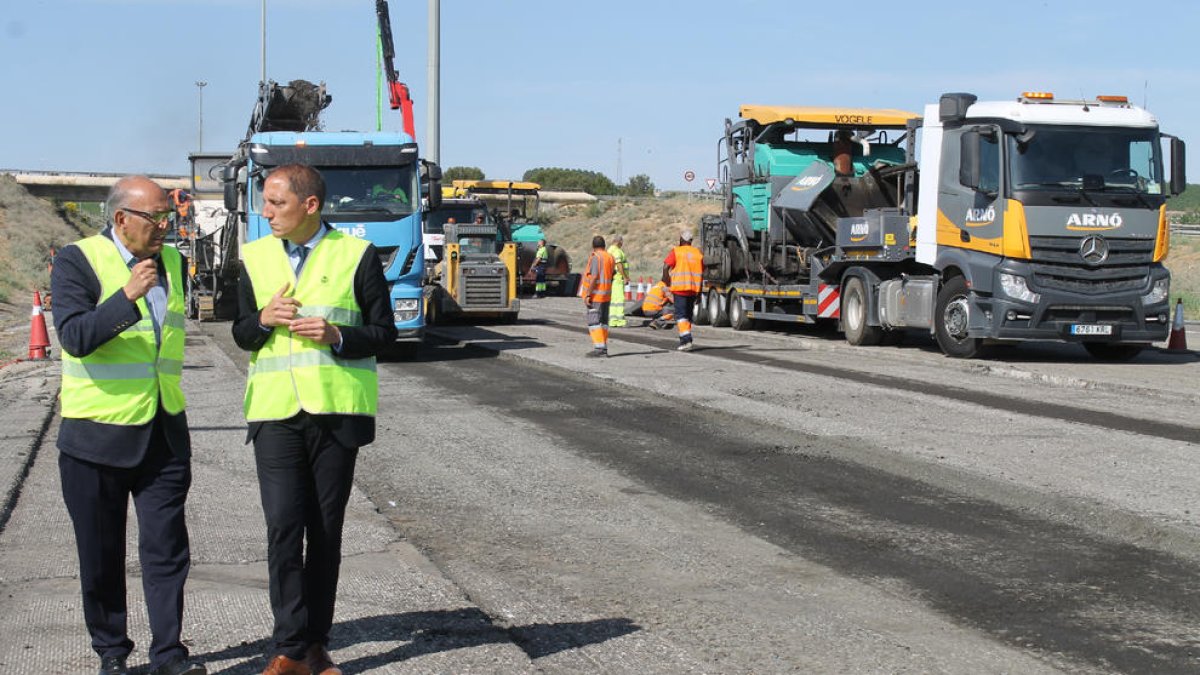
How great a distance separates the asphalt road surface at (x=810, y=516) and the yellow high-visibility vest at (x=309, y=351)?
123 cm

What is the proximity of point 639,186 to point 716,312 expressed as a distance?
9422 cm

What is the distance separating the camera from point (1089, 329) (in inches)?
672

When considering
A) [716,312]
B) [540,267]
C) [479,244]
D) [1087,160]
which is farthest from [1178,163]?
[540,267]

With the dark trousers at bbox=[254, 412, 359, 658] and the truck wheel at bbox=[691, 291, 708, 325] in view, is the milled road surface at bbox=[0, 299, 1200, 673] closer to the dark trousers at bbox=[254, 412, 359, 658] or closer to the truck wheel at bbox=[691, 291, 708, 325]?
the dark trousers at bbox=[254, 412, 359, 658]

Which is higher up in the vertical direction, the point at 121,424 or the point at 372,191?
the point at 372,191

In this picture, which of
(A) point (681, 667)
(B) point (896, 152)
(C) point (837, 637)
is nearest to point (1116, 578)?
(C) point (837, 637)

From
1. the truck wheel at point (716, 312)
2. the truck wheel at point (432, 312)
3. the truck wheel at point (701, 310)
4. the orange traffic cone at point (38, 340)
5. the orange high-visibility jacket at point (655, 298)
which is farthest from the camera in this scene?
the truck wheel at point (701, 310)

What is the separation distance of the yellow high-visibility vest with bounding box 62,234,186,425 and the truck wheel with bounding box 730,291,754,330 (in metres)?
20.7

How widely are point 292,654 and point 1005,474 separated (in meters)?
5.76

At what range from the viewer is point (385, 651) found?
16.2 feet

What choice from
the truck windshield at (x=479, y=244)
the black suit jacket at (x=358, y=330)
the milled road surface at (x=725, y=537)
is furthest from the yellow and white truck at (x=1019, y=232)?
the black suit jacket at (x=358, y=330)

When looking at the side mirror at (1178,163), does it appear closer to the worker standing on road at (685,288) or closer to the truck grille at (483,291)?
the worker standing on road at (685,288)

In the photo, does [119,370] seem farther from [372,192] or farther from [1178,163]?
[1178,163]

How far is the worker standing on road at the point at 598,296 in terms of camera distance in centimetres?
1839
